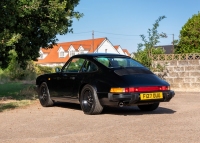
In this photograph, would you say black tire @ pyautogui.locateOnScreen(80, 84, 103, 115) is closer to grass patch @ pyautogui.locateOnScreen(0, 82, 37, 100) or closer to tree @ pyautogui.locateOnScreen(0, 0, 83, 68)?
tree @ pyautogui.locateOnScreen(0, 0, 83, 68)

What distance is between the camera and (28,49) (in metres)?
12.8

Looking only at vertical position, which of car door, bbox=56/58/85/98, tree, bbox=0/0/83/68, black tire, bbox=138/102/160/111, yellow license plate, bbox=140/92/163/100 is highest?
tree, bbox=0/0/83/68

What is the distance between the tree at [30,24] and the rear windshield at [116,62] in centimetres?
282

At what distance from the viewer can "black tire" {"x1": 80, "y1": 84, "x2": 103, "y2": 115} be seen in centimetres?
852

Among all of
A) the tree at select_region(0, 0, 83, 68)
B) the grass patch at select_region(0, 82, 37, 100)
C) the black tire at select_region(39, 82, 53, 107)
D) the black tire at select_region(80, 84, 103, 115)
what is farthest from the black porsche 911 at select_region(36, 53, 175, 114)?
the grass patch at select_region(0, 82, 37, 100)

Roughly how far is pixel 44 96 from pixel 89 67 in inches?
83.0

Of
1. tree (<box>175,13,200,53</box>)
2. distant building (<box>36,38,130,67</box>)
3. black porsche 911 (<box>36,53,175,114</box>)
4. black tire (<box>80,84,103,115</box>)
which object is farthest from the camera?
distant building (<box>36,38,130,67</box>)

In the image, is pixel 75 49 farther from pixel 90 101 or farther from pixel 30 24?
pixel 90 101

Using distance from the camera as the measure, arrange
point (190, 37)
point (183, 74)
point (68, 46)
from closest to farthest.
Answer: point (183, 74)
point (190, 37)
point (68, 46)

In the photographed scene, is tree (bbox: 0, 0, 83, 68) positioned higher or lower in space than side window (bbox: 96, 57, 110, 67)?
higher

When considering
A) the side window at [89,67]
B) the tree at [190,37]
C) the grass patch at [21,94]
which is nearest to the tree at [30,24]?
the grass patch at [21,94]

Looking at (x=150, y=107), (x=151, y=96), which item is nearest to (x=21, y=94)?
(x=150, y=107)

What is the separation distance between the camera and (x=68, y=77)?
9641 millimetres

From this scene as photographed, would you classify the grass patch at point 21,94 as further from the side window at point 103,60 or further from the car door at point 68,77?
the side window at point 103,60
